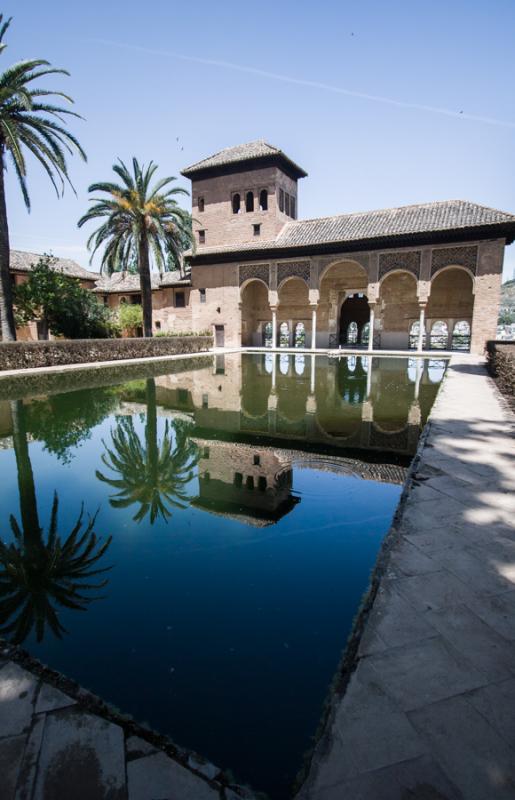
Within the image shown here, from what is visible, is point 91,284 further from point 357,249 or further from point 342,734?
point 342,734

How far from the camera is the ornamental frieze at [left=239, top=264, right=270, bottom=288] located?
26.0 m

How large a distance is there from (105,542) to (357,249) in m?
22.8

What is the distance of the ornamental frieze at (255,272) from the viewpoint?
26.0 metres

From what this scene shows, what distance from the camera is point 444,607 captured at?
2.16m

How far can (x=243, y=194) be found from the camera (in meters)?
26.6

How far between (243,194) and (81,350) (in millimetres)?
16114

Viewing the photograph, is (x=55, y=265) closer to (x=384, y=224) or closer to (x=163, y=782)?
(x=384, y=224)

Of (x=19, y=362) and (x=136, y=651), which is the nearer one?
(x=136, y=651)

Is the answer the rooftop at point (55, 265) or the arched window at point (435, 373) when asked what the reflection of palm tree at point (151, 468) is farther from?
the rooftop at point (55, 265)

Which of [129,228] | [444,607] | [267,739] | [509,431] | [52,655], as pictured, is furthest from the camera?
[129,228]

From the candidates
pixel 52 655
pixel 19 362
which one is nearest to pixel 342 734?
pixel 52 655

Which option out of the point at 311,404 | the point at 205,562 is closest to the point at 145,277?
the point at 311,404

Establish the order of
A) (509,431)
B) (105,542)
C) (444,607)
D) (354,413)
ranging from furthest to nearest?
(354,413)
(509,431)
(105,542)
(444,607)

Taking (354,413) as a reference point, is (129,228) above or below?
above
